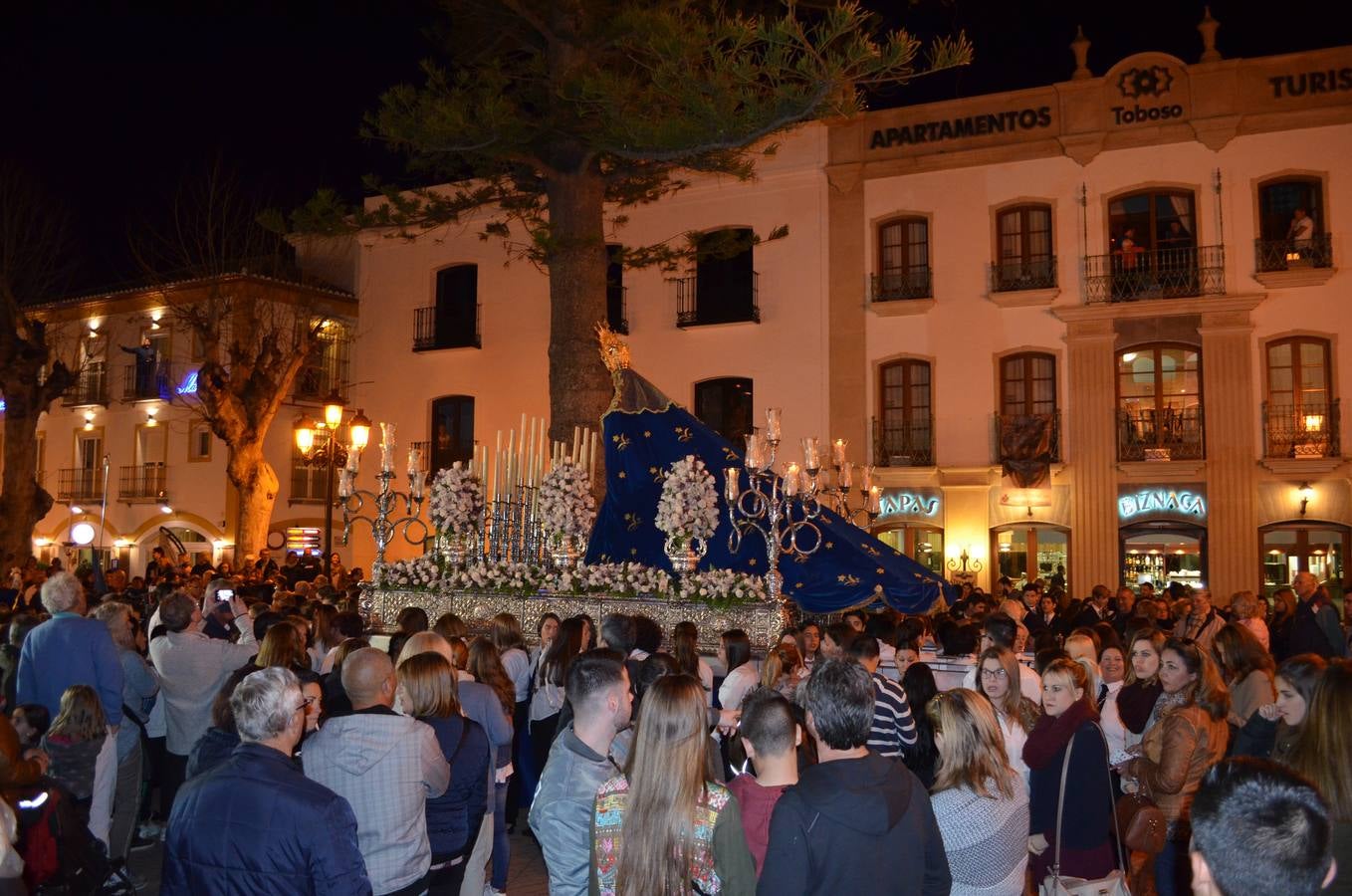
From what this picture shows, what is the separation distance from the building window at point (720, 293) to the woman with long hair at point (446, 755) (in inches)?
724

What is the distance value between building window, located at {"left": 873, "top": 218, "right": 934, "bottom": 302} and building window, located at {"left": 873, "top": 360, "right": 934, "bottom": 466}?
4.56ft

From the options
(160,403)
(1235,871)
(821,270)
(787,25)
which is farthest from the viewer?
(160,403)

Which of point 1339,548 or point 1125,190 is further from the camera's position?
point 1125,190

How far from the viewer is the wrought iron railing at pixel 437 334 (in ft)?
85.8

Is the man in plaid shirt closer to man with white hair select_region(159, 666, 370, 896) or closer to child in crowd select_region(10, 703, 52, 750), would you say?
man with white hair select_region(159, 666, 370, 896)

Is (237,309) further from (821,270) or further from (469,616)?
(469,616)

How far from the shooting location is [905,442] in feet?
71.5

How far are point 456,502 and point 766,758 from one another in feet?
30.0

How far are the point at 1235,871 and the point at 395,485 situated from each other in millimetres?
24623

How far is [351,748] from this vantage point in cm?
429

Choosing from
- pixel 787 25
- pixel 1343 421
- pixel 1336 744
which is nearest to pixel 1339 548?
pixel 1343 421

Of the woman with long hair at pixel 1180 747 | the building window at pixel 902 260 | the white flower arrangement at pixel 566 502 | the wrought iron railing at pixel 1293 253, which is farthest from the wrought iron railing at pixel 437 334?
the woman with long hair at pixel 1180 747

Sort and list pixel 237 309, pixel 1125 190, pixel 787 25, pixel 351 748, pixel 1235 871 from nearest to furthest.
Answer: pixel 1235 871
pixel 351 748
pixel 787 25
pixel 1125 190
pixel 237 309

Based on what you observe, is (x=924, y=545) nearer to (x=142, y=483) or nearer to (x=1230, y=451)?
(x=1230, y=451)
